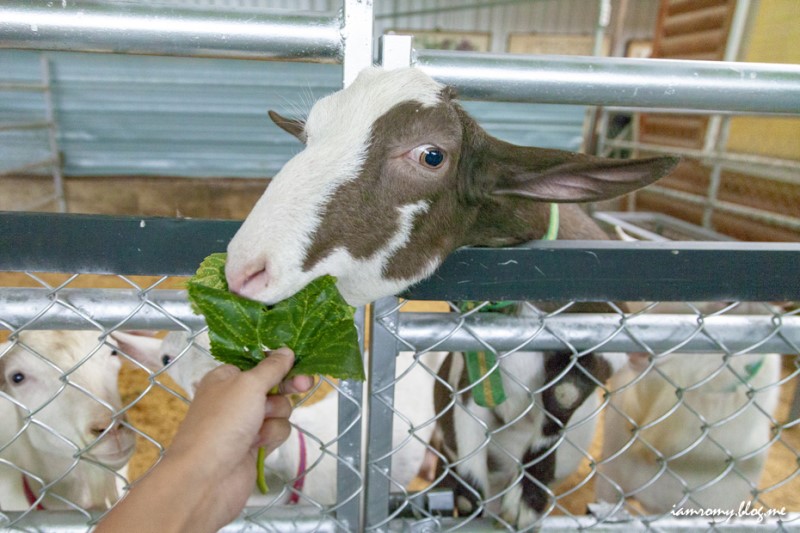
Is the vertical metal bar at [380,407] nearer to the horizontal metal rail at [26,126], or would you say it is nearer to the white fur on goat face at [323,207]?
the white fur on goat face at [323,207]

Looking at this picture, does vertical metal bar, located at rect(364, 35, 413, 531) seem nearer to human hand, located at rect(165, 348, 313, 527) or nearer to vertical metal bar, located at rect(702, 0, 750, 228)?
human hand, located at rect(165, 348, 313, 527)

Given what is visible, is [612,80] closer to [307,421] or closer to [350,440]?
[350,440]

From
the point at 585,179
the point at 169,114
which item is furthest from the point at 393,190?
the point at 169,114

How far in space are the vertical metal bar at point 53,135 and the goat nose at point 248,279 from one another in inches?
287

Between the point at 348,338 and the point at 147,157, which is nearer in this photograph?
the point at 348,338

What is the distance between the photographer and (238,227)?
3.23 ft

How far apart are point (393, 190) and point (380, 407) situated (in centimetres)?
45

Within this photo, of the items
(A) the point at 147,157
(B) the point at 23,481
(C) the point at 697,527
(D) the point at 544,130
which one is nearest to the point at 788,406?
(C) the point at 697,527

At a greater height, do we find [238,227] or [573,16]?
[573,16]

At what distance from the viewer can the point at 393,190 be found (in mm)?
1167

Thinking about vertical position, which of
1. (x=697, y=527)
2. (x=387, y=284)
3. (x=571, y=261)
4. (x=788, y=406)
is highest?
(x=571, y=261)

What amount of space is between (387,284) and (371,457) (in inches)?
14.4

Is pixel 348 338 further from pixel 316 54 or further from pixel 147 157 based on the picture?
pixel 147 157

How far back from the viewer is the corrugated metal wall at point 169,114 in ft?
23.4
